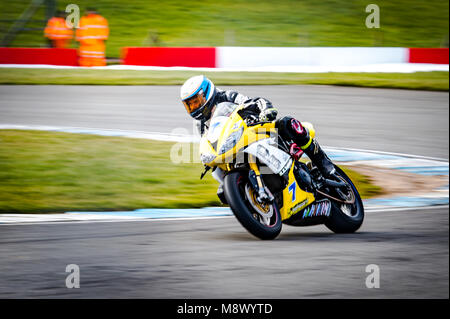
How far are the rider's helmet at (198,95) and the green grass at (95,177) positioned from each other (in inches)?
89.0

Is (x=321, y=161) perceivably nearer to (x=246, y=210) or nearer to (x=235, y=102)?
(x=235, y=102)

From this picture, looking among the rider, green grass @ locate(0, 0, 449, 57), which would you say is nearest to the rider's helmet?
the rider

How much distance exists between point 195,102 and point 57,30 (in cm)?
1724

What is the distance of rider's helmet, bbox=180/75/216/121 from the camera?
6.84 meters

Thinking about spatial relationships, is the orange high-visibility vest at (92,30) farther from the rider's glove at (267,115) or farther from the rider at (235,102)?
the rider's glove at (267,115)

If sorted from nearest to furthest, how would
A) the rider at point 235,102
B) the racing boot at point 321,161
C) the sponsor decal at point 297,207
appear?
the rider at point 235,102 → the sponsor decal at point 297,207 → the racing boot at point 321,161

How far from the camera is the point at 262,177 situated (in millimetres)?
6875

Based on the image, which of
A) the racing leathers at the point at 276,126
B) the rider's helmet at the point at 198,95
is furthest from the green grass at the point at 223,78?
the rider's helmet at the point at 198,95

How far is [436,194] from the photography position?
9.83 m

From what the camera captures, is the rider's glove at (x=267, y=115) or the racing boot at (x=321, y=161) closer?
the rider's glove at (x=267, y=115)

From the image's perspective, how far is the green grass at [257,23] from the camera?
29594 mm

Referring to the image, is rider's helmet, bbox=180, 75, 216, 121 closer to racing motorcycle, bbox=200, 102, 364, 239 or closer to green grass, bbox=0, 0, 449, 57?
racing motorcycle, bbox=200, 102, 364, 239

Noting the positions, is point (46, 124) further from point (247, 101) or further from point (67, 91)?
point (247, 101)
